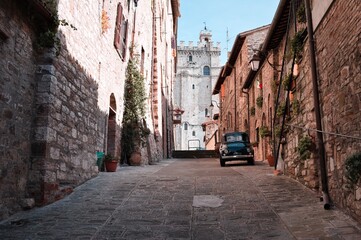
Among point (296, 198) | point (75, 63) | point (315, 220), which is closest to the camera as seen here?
point (315, 220)

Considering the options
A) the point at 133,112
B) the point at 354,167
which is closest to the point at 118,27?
the point at 133,112

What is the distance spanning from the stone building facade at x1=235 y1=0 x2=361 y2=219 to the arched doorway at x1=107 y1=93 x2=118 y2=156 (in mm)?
5684

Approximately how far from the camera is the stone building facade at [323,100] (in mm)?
4938

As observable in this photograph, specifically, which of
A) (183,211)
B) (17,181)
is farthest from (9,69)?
(183,211)

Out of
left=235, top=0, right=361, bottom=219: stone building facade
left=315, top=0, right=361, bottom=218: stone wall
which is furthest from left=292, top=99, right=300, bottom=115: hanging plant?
left=315, top=0, right=361, bottom=218: stone wall

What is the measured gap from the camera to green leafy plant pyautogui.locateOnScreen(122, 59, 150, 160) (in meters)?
14.0

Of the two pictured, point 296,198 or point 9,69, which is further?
point 296,198

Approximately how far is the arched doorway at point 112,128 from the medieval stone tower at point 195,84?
53854mm

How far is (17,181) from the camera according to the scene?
559 centimetres

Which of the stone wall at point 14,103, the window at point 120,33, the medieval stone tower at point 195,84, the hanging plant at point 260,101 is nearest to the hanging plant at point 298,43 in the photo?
the stone wall at point 14,103

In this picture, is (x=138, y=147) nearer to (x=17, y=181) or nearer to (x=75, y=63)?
(x=75, y=63)

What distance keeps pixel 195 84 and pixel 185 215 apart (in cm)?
6475

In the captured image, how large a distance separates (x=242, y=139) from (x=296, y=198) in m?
8.76

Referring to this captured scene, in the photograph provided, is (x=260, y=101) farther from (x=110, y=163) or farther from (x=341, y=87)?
(x=341, y=87)
